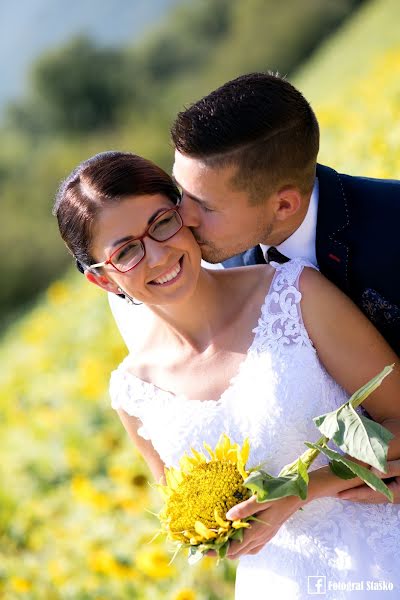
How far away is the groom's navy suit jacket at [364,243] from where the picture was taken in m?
2.62

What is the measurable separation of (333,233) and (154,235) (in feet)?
1.75

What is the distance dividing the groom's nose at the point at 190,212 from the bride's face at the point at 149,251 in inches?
1.0

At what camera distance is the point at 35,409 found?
636cm

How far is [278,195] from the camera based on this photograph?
2.70 metres

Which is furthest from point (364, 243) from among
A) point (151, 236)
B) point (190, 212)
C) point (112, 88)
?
point (112, 88)

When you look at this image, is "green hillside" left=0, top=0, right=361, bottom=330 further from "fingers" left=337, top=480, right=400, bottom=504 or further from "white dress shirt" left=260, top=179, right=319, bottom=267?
"fingers" left=337, top=480, right=400, bottom=504

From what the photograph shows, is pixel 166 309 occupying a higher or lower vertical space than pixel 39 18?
higher

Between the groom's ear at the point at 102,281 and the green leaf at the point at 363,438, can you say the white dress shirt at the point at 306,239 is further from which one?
the green leaf at the point at 363,438

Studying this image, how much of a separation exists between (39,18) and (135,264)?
921 inches

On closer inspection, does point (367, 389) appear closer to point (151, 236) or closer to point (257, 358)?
point (257, 358)

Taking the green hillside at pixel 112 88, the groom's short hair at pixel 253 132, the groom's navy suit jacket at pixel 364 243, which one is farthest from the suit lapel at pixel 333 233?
the green hillside at pixel 112 88

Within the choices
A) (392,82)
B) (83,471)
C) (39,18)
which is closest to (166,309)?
(83,471)

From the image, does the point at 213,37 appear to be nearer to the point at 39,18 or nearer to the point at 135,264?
the point at 39,18

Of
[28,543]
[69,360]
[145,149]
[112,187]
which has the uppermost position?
[112,187]
